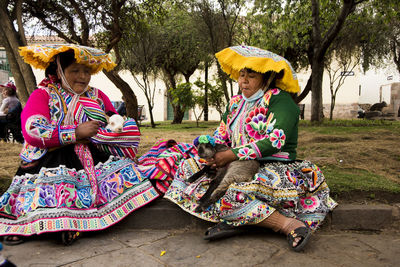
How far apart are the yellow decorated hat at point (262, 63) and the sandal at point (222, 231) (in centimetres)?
117

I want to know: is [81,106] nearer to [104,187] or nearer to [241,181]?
[104,187]

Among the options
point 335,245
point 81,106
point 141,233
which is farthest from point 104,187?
point 335,245

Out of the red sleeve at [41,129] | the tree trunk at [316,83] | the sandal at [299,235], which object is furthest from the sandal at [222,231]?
the tree trunk at [316,83]

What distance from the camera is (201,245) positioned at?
244cm

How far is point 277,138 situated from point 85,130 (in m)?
1.54

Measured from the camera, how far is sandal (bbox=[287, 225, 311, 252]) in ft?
7.42

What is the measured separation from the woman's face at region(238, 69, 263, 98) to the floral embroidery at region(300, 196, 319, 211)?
98 cm

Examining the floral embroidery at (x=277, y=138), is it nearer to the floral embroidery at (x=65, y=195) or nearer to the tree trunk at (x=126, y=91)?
the floral embroidery at (x=65, y=195)

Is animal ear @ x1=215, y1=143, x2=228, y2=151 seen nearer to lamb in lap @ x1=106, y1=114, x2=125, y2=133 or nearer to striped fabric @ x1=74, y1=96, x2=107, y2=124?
lamb in lap @ x1=106, y1=114, x2=125, y2=133

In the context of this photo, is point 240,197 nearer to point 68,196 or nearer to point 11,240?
point 68,196

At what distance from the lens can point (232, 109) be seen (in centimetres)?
296

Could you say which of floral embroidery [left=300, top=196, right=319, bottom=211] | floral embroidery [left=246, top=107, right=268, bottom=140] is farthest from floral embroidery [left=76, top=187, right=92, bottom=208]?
floral embroidery [left=300, top=196, right=319, bottom=211]

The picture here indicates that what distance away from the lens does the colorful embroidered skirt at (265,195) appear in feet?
7.90

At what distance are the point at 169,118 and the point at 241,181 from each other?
88.5 ft
